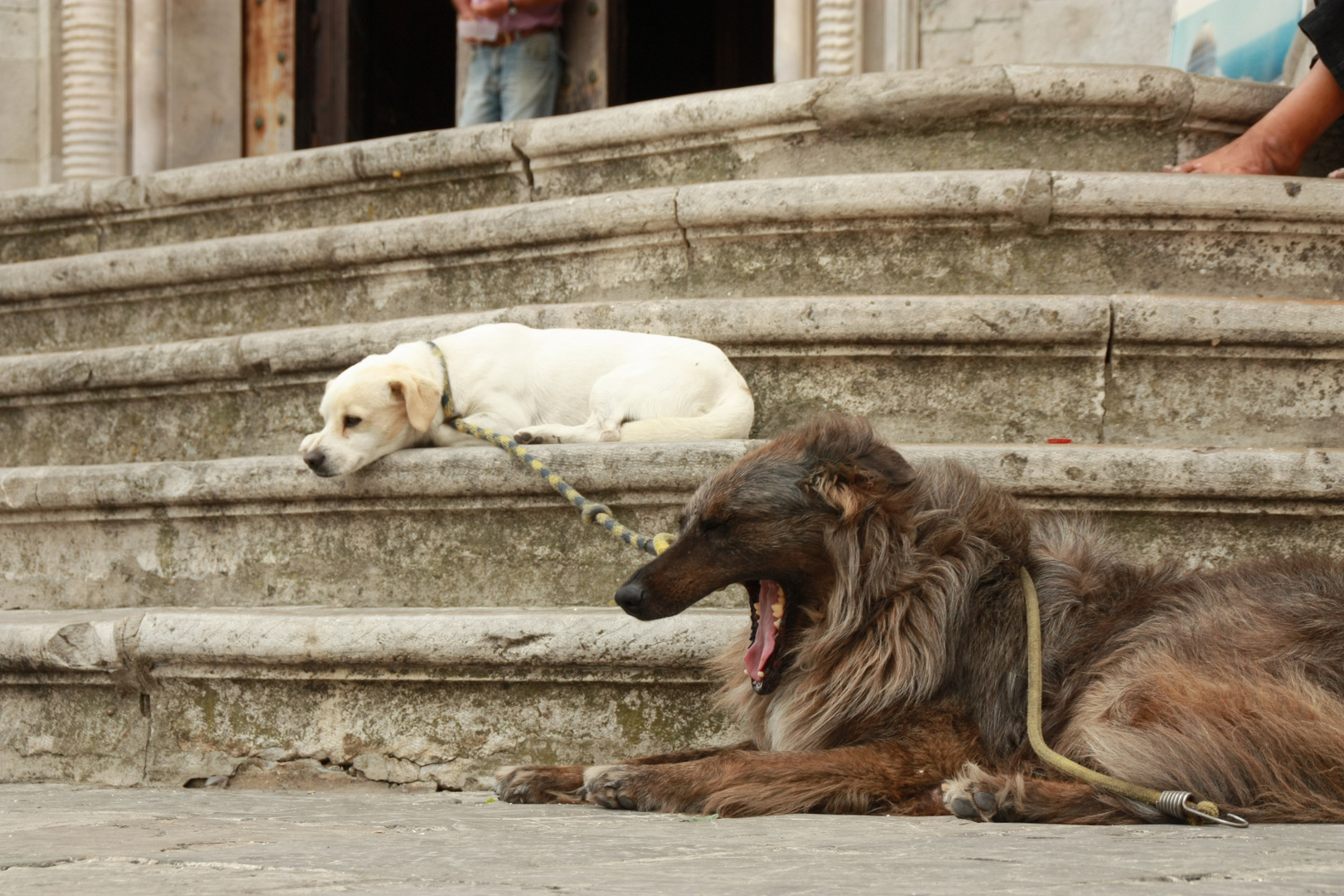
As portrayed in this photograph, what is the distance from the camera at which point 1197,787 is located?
2154 mm

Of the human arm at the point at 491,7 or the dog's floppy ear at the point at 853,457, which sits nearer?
the dog's floppy ear at the point at 853,457

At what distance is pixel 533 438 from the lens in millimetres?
4234

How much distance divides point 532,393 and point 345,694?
140 centimetres

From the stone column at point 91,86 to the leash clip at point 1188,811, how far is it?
820 cm

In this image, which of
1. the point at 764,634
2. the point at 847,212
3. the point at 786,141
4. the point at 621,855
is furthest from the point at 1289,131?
the point at 621,855

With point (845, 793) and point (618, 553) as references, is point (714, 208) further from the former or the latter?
point (845, 793)

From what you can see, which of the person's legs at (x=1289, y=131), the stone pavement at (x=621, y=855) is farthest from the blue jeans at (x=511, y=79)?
the stone pavement at (x=621, y=855)

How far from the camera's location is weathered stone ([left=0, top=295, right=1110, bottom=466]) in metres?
4.00

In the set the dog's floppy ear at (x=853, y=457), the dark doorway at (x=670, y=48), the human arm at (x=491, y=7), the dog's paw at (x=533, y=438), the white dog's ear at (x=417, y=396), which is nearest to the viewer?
the dog's floppy ear at (x=853, y=457)

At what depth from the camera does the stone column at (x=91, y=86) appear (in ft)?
27.2

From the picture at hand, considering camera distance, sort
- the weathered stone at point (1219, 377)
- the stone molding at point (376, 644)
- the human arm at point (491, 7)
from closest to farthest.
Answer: the stone molding at point (376, 644) < the weathered stone at point (1219, 377) < the human arm at point (491, 7)

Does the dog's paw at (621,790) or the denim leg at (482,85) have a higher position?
the denim leg at (482,85)

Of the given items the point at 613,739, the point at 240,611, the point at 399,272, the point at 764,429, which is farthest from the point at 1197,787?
the point at 399,272

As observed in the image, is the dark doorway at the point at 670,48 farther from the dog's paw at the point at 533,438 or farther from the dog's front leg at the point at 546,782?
the dog's front leg at the point at 546,782
